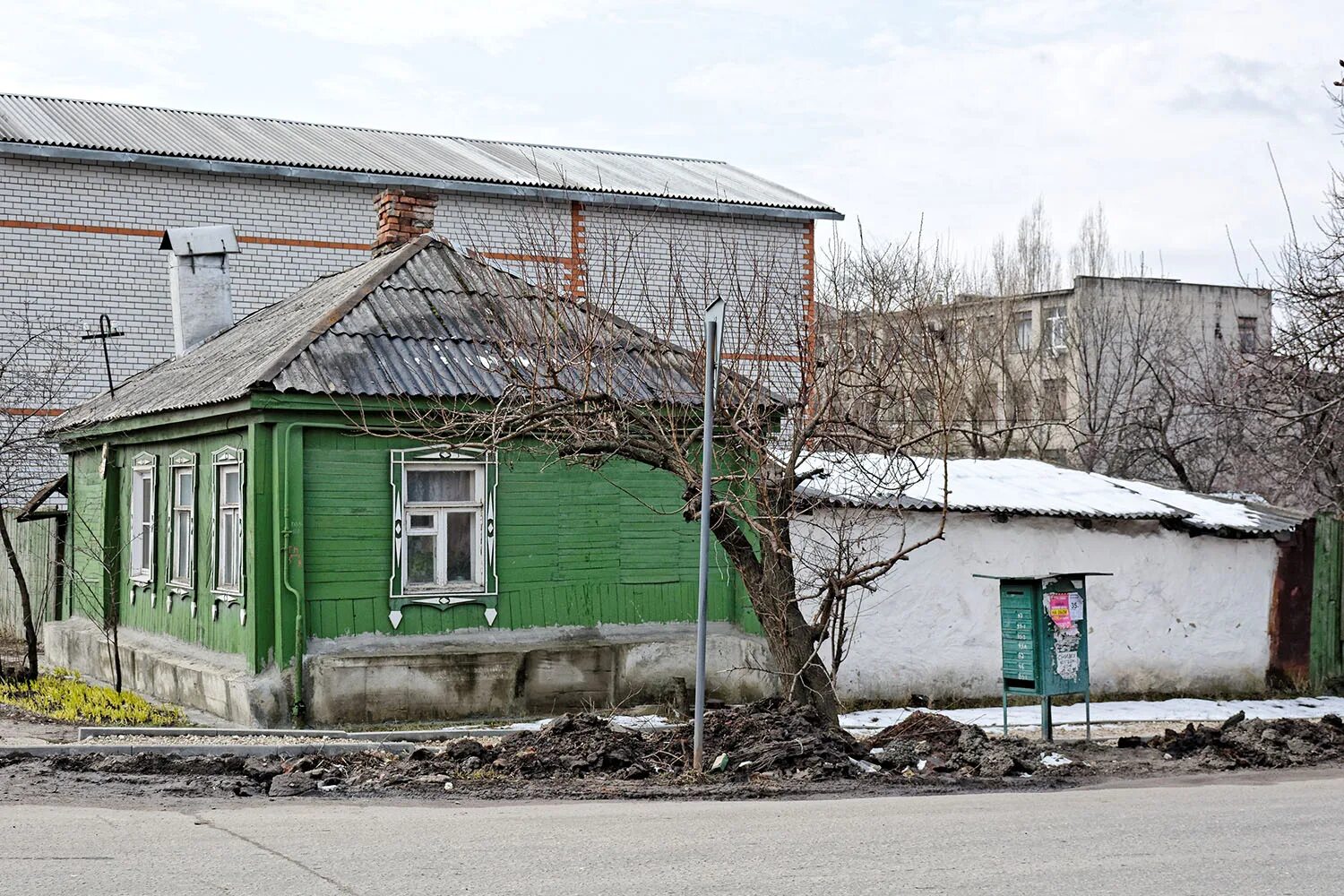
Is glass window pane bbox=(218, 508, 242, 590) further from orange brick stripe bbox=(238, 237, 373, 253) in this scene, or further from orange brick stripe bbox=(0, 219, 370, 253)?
orange brick stripe bbox=(238, 237, 373, 253)

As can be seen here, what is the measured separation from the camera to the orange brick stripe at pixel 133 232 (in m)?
25.3

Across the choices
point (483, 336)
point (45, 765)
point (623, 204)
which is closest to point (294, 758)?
point (45, 765)

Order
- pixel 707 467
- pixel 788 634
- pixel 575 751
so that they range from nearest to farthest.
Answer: pixel 707 467, pixel 575 751, pixel 788 634

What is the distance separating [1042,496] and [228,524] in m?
8.95

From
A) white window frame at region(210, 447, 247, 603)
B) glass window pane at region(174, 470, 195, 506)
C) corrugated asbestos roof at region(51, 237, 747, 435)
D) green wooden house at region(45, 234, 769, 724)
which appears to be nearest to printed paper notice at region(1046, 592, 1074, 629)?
green wooden house at region(45, 234, 769, 724)

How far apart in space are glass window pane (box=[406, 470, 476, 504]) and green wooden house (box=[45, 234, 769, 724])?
23mm

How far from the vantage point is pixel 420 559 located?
1456 cm

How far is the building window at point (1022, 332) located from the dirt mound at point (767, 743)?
25.0 meters

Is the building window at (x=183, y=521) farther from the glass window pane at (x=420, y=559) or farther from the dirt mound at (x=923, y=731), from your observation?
the dirt mound at (x=923, y=731)

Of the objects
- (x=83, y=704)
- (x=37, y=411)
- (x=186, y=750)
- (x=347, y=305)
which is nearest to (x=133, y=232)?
(x=37, y=411)

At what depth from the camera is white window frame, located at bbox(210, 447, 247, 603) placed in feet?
46.3

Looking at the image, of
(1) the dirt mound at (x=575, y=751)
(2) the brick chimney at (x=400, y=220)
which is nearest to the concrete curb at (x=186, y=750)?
(1) the dirt mound at (x=575, y=751)

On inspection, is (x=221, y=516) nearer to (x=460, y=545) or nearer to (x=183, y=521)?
(x=183, y=521)

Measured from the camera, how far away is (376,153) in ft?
96.8
